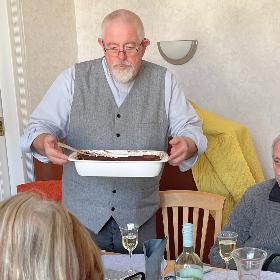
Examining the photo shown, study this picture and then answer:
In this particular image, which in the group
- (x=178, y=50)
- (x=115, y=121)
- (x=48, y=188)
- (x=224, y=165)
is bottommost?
(x=48, y=188)

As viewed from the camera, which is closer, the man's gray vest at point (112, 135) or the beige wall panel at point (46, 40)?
the man's gray vest at point (112, 135)

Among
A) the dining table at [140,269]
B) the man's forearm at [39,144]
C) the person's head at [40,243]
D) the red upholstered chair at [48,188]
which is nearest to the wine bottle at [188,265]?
the dining table at [140,269]

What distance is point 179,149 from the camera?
6.20 feet

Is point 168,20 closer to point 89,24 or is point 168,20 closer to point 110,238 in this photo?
point 89,24

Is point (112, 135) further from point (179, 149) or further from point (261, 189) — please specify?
point (261, 189)

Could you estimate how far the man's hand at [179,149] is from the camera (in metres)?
1.89

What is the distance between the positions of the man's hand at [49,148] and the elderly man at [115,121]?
0.07ft

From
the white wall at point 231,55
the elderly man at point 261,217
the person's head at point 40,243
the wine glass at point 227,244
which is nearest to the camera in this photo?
the person's head at point 40,243

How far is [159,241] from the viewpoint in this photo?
1.41m

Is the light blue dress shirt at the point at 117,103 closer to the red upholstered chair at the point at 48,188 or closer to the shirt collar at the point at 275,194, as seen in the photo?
the shirt collar at the point at 275,194

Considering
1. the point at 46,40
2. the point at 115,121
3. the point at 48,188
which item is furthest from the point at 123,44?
the point at 46,40

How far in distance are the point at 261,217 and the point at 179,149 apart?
0.39 metres

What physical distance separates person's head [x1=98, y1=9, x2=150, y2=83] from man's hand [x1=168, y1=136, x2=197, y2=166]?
1.01 ft

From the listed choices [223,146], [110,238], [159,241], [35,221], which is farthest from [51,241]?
[223,146]
